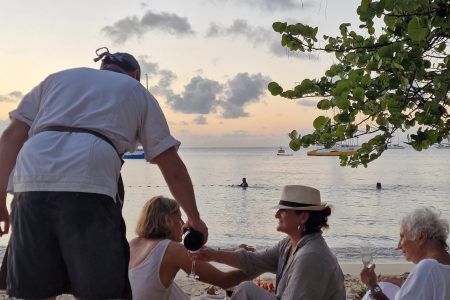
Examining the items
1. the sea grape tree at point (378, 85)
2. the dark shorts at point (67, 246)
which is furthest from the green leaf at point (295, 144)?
the dark shorts at point (67, 246)

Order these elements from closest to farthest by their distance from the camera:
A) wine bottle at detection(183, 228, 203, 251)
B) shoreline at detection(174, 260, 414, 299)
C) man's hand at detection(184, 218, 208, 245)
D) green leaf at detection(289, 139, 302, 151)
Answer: man's hand at detection(184, 218, 208, 245) → wine bottle at detection(183, 228, 203, 251) → green leaf at detection(289, 139, 302, 151) → shoreline at detection(174, 260, 414, 299)

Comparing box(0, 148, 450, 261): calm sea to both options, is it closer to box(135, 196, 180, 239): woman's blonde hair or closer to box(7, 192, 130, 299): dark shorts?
box(135, 196, 180, 239): woman's blonde hair

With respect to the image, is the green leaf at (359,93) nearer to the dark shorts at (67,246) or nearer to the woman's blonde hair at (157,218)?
the woman's blonde hair at (157,218)

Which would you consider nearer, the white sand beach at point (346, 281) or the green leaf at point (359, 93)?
the green leaf at point (359, 93)

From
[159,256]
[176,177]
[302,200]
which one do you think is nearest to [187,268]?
[159,256]

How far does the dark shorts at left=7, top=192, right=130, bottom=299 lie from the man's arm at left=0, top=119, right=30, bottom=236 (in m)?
0.19

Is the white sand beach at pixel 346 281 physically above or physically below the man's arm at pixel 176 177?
below

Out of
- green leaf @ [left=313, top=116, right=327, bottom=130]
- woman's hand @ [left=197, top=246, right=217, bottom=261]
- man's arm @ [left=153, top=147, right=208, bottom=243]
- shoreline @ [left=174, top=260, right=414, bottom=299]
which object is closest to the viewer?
man's arm @ [left=153, top=147, right=208, bottom=243]

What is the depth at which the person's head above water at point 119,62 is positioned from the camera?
3.05 meters

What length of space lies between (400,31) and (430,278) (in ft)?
4.80

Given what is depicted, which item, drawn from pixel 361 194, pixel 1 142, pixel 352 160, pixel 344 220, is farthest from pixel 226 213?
pixel 1 142

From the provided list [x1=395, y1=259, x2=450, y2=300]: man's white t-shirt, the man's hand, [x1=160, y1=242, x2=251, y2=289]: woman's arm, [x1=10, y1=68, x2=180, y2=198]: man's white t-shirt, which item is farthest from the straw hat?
[x1=10, y1=68, x2=180, y2=198]: man's white t-shirt

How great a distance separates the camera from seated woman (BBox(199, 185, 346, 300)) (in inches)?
156

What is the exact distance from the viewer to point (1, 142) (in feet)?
9.37
